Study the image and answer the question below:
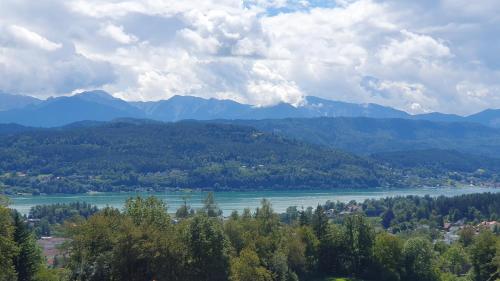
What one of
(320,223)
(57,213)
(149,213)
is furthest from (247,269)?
(57,213)

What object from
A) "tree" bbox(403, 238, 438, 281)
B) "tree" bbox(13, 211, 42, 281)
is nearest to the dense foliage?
"tree" bbox(403, 238, 438, 281)

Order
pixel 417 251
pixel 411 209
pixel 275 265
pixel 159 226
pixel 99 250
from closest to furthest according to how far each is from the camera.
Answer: pixel 99 250 → pixel 159 226 → pixel 275 265 → pixel 417 251 → pixel 411 209

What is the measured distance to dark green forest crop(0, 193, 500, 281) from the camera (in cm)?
3703

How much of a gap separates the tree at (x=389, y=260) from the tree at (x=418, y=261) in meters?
0.68

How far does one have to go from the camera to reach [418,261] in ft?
197

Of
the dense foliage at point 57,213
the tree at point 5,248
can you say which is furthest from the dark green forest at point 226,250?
the dense foliage at point 57,213

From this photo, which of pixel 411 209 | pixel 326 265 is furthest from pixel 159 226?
pixel 411 209

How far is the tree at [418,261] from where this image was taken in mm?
59906

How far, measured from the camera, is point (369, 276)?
6044 cm

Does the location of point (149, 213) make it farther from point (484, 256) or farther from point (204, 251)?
point (484, 256)

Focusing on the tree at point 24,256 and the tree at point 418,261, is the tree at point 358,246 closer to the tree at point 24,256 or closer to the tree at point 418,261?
the tree at point 418,261

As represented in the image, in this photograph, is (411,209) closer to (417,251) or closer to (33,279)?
(417,251)

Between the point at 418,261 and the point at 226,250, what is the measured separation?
2475 centimetres

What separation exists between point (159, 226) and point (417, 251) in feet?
94.9
